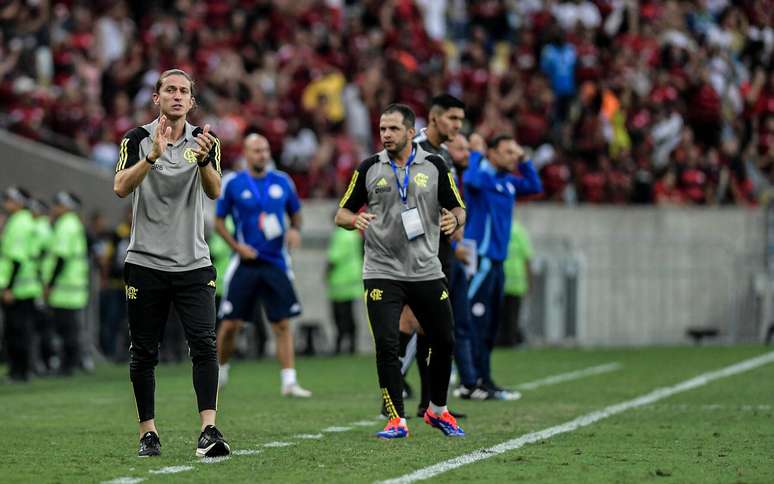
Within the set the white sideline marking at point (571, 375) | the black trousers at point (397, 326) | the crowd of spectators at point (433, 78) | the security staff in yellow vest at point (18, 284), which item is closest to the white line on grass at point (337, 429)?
the black trousers at point (397, 326)

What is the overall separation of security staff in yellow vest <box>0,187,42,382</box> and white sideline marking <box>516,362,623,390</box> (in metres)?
5.90

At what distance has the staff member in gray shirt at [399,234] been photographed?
996 centimetres

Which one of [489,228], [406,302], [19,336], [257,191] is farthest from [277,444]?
[19,336]

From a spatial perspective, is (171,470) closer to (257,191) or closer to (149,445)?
(149,445)

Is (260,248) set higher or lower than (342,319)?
higher

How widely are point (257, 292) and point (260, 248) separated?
1.39ft

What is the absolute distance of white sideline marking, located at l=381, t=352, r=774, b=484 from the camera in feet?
26.9

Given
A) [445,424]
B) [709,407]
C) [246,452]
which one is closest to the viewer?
[246,452]

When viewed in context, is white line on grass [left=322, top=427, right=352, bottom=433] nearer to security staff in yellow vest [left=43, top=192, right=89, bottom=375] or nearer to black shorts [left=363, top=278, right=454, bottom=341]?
black shorts [left=363, top=278, right=454, bottom=341]

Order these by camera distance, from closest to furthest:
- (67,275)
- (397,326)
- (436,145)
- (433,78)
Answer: (397,326)
(436,145)
(67,275)
(433,78)

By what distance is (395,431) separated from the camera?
9.91 metres

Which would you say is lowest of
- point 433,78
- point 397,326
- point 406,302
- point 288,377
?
point 288,377

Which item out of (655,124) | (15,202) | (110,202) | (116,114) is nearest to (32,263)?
(15,202)

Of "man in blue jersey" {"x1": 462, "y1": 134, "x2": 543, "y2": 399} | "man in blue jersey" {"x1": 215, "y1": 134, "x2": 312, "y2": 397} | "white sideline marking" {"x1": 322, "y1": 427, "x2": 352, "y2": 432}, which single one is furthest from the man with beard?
"man in blue jersey" {"x1": 215, "y1": 134, "x2": 312, "y2": 397}
